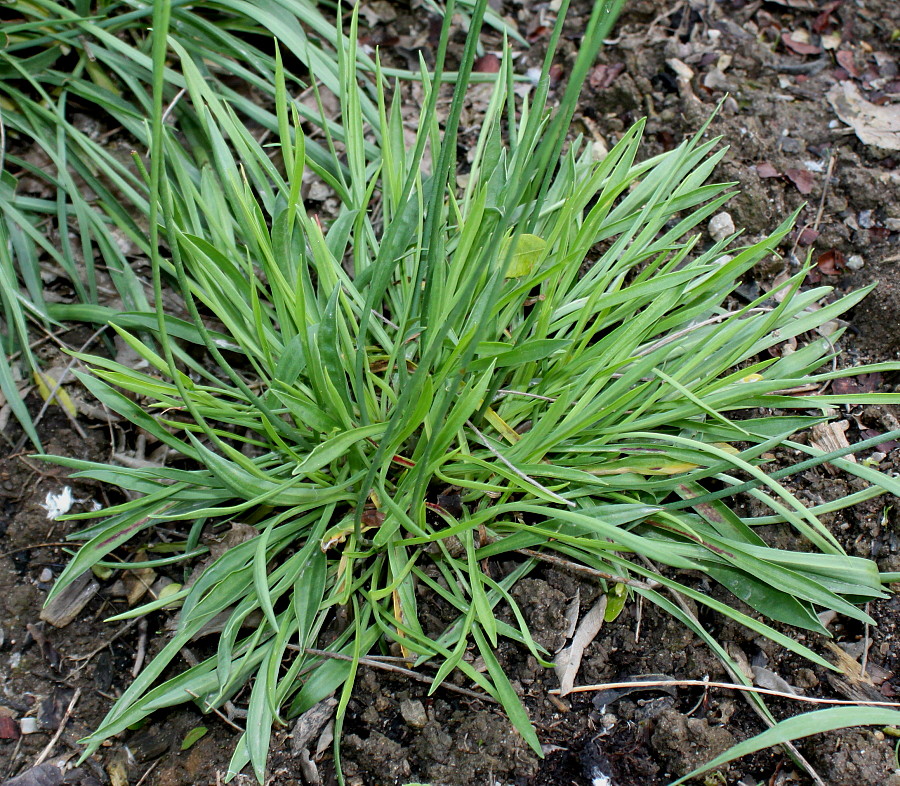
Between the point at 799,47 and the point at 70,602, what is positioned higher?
the point at 799,47

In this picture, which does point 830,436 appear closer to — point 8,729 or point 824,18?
point 824,18

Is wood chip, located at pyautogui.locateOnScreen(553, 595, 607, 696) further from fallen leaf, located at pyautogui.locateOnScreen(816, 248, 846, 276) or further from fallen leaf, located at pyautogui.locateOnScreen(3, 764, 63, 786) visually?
fallen leaf, located at pyautogui.locateOnScreen(816, 248, 846, 276)

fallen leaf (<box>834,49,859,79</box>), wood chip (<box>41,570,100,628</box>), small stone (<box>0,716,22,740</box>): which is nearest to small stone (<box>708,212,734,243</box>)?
fallen leaf (<box>834,49,859,79</box>)

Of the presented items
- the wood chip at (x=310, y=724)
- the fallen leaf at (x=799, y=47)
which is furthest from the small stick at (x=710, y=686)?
the fallen leaf at (x=799, y=47)

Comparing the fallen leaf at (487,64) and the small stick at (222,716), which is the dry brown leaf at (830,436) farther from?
the fallen leaf at (487,64)

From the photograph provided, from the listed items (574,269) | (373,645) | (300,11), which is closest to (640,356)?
(574,269)

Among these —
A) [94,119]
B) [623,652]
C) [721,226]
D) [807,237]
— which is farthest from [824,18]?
[94,119]

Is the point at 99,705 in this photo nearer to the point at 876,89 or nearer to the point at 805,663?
the point at 805,663

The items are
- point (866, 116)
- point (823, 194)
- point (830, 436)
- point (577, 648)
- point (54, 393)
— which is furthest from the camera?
point (866, 116)
